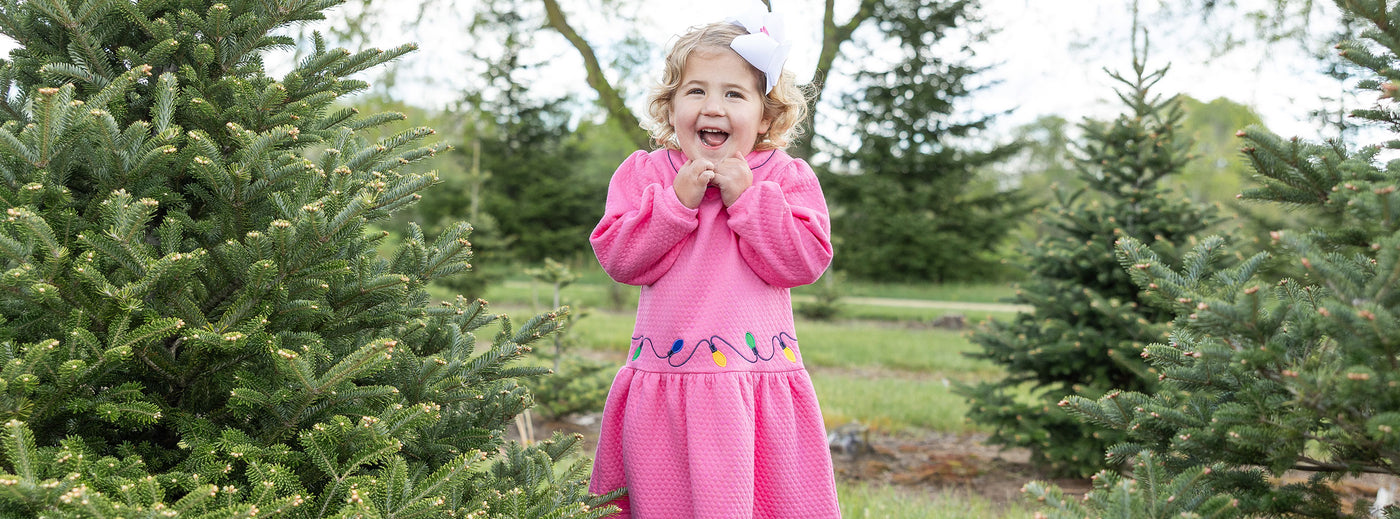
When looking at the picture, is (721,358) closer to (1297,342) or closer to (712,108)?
(712,108)

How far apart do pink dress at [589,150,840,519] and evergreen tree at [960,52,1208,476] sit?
351 centimetres

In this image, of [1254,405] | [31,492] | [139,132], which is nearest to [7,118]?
[139,132]

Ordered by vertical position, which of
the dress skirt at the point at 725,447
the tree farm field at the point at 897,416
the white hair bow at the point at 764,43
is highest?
the white hair bow at the point at 764,43

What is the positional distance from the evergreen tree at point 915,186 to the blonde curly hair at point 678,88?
19.2m

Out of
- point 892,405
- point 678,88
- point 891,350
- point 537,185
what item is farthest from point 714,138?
point 537,185

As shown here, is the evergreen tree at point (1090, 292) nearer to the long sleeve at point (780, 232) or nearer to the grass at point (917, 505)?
the grass at point (917, 505)

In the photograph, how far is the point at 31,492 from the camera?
4.77ft

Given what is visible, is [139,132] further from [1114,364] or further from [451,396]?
[1114,364]

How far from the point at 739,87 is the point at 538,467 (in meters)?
1.20

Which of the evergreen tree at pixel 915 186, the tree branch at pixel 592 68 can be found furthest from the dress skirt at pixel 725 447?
the evergreen tree at pixel 915 186

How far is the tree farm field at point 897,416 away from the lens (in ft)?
16.1

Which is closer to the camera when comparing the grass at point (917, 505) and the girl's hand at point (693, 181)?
the girl's hand at point (693, 181)

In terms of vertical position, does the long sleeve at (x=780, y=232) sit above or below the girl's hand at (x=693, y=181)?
below

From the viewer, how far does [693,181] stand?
229cm
